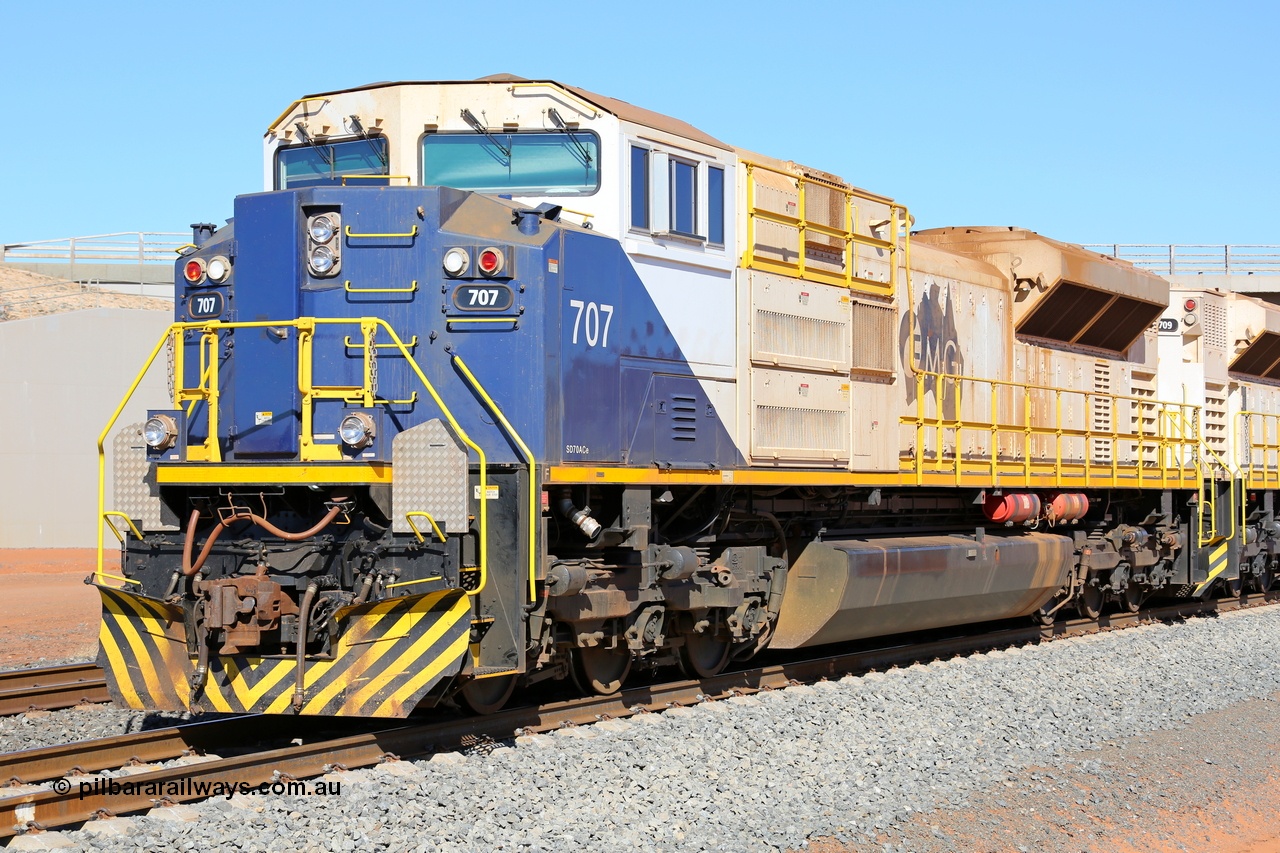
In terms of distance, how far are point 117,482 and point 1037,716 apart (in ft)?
23.0

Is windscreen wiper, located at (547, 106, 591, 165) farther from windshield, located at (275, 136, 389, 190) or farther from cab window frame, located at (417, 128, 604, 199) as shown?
windshield, located at (275, 136, 389, 190)

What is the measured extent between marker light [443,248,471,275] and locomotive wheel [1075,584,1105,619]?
10438 mm

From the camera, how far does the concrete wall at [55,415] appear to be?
23359mm

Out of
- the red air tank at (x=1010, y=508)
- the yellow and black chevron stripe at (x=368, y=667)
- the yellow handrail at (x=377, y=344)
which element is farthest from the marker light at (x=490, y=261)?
the red air tank at (x=1010, y=508)

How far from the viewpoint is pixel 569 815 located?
6590mm

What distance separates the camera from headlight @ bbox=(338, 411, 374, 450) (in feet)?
24.7

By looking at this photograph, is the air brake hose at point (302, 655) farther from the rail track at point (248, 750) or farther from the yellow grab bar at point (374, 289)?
the yellow grab bar at point (374, 289)

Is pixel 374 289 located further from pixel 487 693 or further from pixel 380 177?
pixel 487 693

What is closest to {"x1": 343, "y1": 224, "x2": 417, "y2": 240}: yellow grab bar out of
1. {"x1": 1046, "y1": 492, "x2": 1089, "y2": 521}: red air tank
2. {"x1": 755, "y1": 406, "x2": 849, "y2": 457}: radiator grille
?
{"x1": 755, "y1": 406, "x2": 849, "y2": 457}: radiator grille

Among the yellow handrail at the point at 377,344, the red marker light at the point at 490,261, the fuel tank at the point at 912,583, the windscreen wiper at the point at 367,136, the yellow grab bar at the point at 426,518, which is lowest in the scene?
the fuel tank at the point at 912,583

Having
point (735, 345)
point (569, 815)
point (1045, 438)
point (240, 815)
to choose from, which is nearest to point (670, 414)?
point (735, 345)

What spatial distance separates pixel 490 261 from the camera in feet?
26.1

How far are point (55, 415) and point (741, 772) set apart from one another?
19641 millimetres

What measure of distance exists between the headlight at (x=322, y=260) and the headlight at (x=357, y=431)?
43.8 inches
